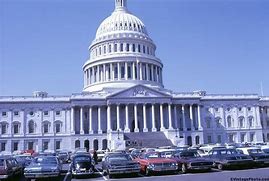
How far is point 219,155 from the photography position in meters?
28.1

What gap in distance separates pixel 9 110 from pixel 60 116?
1244cm

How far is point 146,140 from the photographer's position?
74688 mm

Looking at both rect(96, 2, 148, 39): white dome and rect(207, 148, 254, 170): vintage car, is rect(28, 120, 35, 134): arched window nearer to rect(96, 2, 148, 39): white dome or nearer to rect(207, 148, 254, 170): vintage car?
rect(96, 2, 148, 39): white dome

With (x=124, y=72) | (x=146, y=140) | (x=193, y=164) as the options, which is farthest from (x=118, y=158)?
(x=124, y=72)

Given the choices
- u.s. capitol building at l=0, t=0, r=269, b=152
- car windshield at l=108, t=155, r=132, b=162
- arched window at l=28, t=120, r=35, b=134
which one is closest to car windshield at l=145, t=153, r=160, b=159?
car windshield at l=108, t=155, r=132, b=162

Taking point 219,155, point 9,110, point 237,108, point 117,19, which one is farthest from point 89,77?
point 219,155

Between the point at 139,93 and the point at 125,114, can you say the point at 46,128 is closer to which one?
the point at 125,114

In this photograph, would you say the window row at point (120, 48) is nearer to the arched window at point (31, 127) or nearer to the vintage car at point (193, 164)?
the arched window at point (31, 127)

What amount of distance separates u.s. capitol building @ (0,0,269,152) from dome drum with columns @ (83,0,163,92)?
0.29m

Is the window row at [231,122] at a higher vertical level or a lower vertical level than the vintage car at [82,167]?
higher

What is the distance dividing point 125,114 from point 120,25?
33328 mm

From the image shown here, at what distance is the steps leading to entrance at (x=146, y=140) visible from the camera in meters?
73.6

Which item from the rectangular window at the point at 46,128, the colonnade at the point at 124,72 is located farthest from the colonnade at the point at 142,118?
the colonnade at the point at 124,72

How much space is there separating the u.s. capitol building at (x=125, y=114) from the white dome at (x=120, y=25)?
13.6ft
